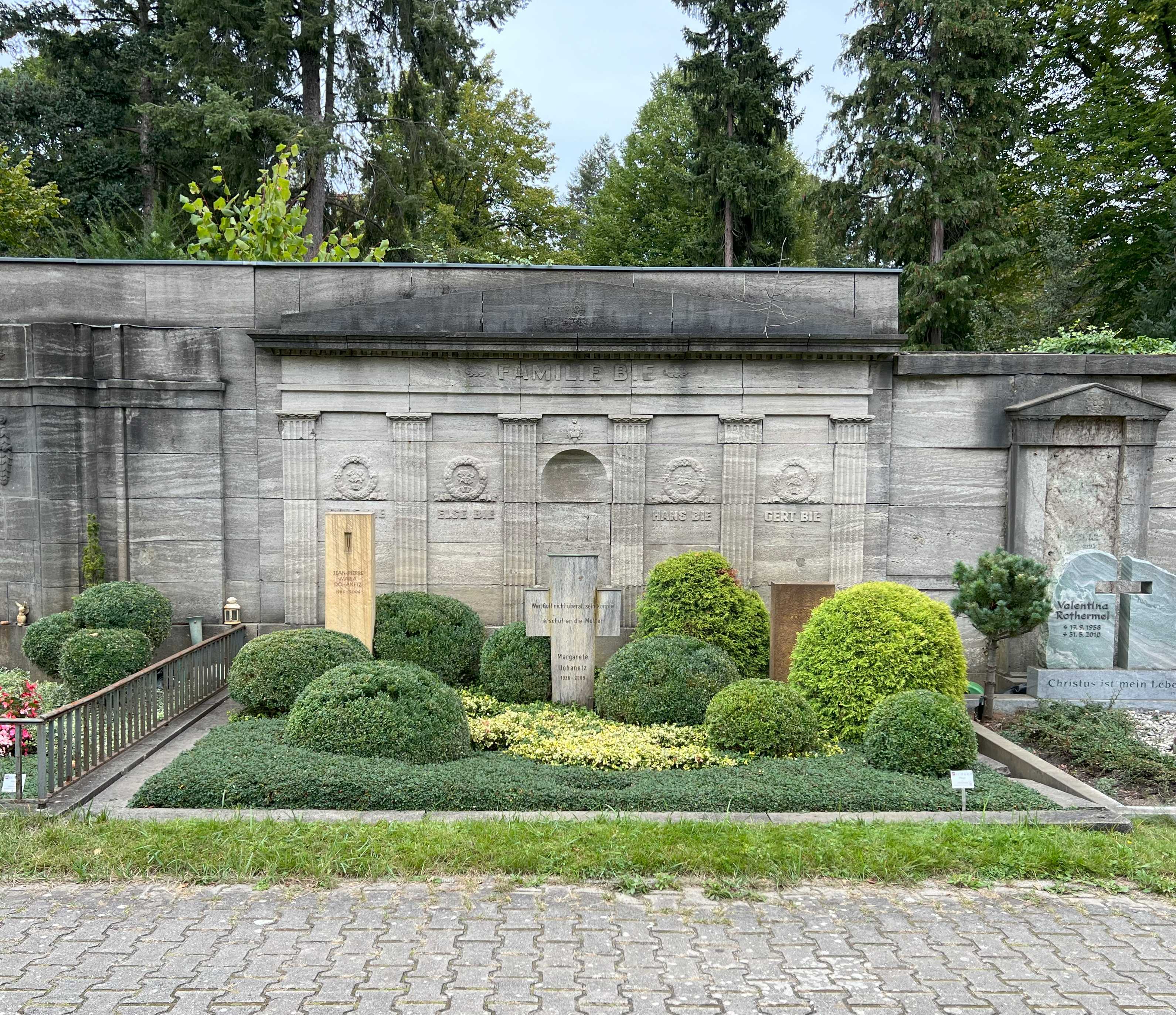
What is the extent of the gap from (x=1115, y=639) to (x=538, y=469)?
7.20 meters

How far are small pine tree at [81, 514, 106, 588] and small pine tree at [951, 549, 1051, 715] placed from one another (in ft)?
33.4

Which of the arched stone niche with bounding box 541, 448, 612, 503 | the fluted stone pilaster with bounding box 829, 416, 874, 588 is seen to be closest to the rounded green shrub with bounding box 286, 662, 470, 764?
the arched stone niche with bounding box 541, 448, 612, 503

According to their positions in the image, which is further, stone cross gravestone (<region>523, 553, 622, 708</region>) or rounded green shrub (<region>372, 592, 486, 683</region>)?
rounded green shrub (<region>372, 592, 486, 683</region>)

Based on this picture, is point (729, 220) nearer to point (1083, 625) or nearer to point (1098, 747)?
point (1083, 625)

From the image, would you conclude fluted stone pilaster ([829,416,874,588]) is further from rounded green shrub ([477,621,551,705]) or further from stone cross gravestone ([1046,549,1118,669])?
rounded green shrub ([477,621,551,705])

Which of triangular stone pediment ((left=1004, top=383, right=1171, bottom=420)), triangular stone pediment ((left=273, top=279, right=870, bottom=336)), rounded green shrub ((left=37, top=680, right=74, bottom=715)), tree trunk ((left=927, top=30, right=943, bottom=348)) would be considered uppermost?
tree trunk ((left=927, top=30, right=943, bottom=348))

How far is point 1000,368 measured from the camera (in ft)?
34.1

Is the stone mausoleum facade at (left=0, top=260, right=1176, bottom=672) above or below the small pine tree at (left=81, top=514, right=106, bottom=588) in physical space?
above

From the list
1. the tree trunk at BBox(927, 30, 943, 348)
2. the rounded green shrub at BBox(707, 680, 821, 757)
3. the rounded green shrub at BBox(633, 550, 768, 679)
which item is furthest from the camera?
the tree trunk at BBox(927, 30, 943, 348)

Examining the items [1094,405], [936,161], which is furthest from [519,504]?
[936,161]

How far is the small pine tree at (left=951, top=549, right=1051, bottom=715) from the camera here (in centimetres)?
883

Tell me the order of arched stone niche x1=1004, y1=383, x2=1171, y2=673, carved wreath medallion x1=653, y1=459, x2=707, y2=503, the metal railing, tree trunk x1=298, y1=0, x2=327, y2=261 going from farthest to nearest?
tree trunk x1=298, y1=0, x2=327, y2=261
carved wreath medallion x1=653, y1=459, x2=707, y2=503
arched stone niche x1=1004, y1=383, x2=1171, y2=673
the metal railing

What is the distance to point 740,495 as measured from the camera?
1038cm

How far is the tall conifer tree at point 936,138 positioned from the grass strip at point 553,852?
54.2 feet
